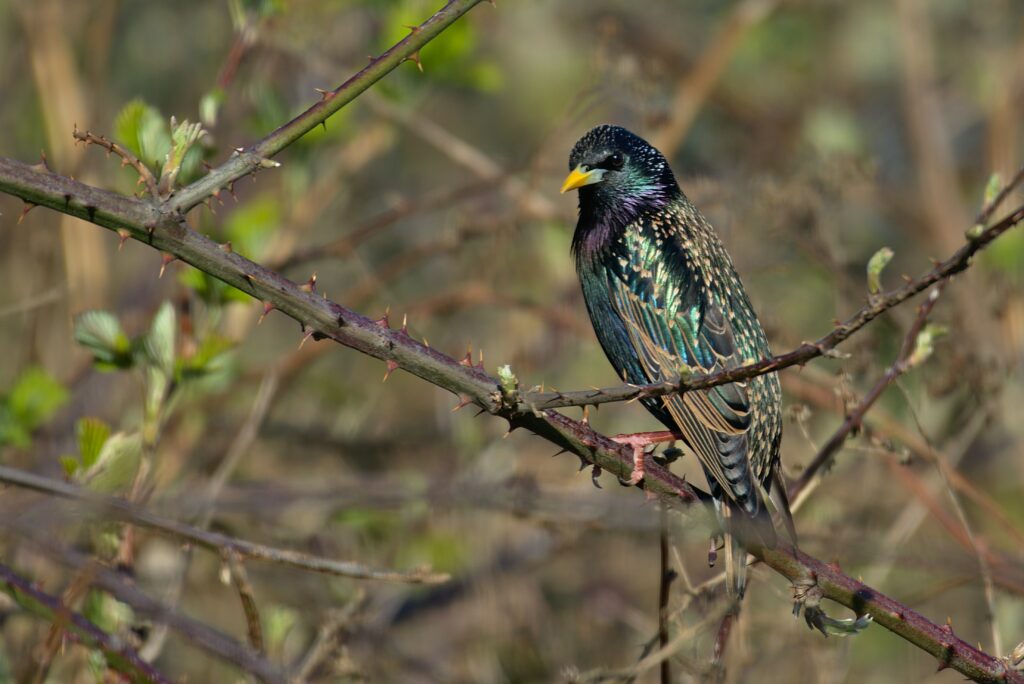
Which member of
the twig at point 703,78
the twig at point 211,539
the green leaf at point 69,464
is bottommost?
the twig at point 211,539

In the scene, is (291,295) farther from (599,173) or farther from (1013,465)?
(1013,465)

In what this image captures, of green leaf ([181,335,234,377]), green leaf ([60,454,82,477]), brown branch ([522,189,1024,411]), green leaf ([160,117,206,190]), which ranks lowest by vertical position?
brown branch ([522,189,1024,411])

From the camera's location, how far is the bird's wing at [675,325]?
4164 millimetres

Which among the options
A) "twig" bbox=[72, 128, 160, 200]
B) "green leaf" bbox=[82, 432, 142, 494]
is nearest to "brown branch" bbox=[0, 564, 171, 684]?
"green leaf" bbox=[82, 432, 142, 494]

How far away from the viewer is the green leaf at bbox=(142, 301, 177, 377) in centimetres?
397

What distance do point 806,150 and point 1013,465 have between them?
88.0 inches

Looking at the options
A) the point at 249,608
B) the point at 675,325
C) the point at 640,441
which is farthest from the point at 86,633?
the point at 675,325

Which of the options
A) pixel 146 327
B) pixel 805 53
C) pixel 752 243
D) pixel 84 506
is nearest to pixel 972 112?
pixel 805 53

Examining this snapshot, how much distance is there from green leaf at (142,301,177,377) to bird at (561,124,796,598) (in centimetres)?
137

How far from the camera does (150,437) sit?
4.01 m

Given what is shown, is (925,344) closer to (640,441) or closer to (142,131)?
(640,441)

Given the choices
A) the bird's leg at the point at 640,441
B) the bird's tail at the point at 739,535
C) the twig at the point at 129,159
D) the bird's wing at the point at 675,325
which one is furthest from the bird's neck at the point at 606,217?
the twig at the point at 129,159

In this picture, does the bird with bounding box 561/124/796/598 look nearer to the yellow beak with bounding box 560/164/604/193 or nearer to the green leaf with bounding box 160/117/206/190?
the yellow beak with bounding box 560/164/604/193

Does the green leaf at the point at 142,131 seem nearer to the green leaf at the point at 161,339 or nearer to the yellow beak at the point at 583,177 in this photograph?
the green leaf at the point at 161,339
